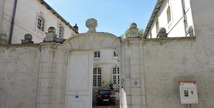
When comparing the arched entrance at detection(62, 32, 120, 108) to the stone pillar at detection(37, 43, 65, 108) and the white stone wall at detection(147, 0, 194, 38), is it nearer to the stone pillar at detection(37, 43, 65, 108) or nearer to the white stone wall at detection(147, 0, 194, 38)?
the stone pillar at detection(37, 43, 65, 108)

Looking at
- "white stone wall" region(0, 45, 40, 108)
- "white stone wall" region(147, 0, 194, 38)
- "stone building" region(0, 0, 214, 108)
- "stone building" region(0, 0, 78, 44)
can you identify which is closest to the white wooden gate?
"stone building" region(0, 0, 214, 108)

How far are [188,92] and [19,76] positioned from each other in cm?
643

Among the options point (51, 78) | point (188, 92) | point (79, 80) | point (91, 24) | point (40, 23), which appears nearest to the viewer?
point (188, 92)

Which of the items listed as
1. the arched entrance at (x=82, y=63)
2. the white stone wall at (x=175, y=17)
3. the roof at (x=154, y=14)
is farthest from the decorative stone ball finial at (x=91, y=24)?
the roof at (x=154, y=14)

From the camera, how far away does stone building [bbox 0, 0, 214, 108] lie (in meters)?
6.77

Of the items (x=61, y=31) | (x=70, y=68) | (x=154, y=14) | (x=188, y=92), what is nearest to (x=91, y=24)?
(x=70, y=68)

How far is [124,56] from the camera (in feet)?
24.2

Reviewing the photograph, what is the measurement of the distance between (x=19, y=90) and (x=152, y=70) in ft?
17.3

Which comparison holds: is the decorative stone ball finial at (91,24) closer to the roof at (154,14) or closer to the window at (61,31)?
the roof at (154,14)

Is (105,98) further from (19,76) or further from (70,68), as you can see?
→ (19,76)

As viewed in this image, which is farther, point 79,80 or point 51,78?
point 79,80

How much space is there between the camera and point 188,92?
637 centimetres

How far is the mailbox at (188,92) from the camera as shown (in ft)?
20.7

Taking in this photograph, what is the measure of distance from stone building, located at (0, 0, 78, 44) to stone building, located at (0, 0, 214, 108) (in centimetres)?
212
